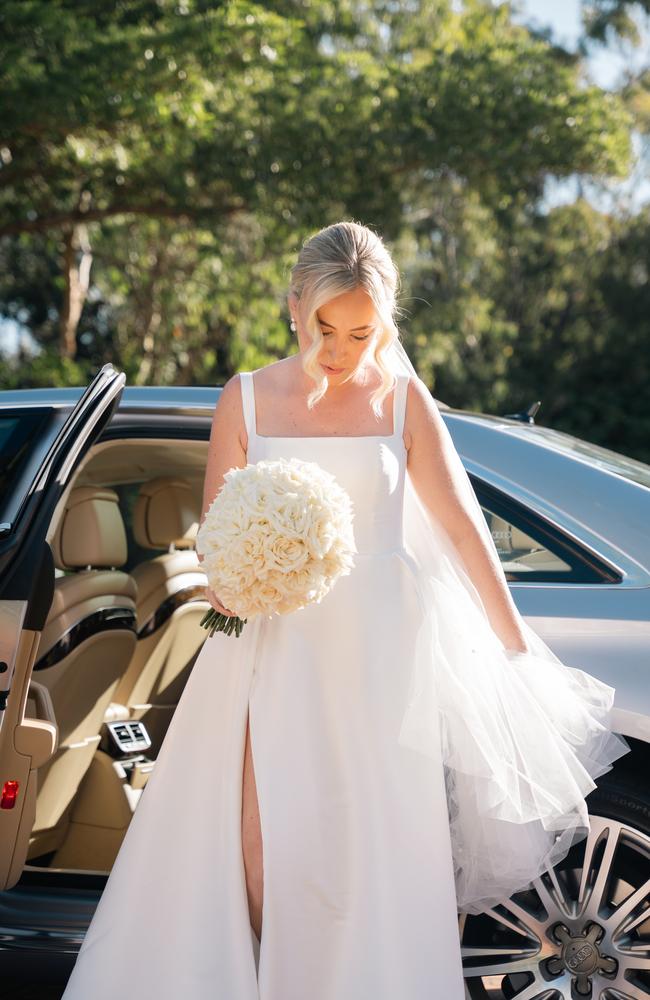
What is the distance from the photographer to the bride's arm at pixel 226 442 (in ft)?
8.95

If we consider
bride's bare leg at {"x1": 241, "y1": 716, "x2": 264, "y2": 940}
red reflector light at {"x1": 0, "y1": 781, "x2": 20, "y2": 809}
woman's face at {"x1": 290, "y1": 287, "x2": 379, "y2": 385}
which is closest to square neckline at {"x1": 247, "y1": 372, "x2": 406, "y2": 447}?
woman's face at {"x1": 290, "y1": 287, "x2": 379, "y2": 385}

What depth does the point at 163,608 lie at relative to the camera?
4453 millimetres

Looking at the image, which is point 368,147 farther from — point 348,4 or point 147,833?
point 147,833

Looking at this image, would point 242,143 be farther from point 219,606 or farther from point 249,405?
point 219,606

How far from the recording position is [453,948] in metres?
2.57

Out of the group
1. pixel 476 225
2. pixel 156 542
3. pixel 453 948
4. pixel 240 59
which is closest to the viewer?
pixel 453 948

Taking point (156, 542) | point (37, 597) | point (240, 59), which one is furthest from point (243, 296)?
point (37, 597)

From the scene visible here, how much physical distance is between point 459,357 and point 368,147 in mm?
11609

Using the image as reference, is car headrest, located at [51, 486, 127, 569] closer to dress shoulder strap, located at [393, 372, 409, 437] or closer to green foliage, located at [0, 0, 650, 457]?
dress shoulder strap, located at [393, 372, 409, 437]

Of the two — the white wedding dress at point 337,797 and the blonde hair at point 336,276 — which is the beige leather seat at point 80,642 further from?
the blonde hair at point 336,276

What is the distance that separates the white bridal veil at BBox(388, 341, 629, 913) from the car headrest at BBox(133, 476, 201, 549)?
1.93m

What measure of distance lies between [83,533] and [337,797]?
1.62m

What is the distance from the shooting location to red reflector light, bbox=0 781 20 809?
303 cm

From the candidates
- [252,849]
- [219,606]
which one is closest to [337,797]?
[252,849]
